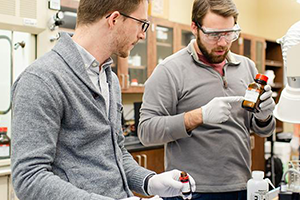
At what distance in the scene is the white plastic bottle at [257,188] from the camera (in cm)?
132

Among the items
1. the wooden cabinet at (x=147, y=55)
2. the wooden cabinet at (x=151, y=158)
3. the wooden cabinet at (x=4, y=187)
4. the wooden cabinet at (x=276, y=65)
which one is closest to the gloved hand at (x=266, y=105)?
the wooden cabinet at (x=151, y=158)

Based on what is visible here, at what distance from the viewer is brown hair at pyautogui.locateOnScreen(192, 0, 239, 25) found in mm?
1653

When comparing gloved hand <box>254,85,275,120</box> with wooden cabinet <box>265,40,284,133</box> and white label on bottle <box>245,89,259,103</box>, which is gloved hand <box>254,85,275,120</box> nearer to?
white label on bottle <box>245,89,259,103</box>

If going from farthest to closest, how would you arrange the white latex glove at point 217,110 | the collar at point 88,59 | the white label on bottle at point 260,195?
the white latex glove at point 217,110
the white label on bottle at point 260,195
the collar at point 88,59

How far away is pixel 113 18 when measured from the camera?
42.4 inches

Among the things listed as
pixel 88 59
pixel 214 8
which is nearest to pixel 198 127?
pixel 214 8

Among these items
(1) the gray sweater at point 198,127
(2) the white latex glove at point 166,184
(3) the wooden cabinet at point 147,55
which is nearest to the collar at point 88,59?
(2) the white latex glove at point 166,184

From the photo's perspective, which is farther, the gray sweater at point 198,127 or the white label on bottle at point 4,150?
the white label on bottle at point 4,150

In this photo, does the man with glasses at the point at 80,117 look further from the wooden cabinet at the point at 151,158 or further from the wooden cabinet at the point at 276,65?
the wooden cabinet at the point at 276,65

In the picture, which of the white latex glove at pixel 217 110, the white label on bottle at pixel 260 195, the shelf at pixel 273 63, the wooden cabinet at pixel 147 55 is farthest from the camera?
the shelf at pixel 273 63

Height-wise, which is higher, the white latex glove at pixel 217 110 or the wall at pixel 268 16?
the wall at pixel 268 16

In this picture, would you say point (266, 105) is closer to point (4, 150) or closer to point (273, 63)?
point (4, 150)

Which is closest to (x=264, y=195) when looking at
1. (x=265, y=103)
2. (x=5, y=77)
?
(x=265, y=103)

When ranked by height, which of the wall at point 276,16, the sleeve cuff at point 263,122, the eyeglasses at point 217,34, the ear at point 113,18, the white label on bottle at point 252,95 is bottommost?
the sleeve cuff at point 263,122
